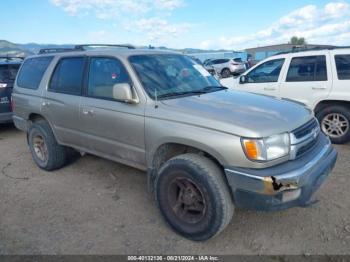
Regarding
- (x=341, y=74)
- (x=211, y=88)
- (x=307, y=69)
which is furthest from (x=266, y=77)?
(x=211, y=88)

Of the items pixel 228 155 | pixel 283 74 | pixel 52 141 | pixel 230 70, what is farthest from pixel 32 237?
pixel 230 70

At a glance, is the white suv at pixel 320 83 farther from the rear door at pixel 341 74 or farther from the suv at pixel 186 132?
the suv at pixel 186 132

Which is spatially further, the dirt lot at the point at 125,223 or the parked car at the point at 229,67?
the parked car at the point at 229,67

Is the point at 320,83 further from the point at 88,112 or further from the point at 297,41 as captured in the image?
the point at 297,41

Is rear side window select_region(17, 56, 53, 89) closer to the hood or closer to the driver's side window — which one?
the hood

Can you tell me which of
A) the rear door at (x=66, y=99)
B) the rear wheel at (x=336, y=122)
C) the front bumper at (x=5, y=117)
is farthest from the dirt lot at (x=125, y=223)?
the front bumper at (x=5, y=117)

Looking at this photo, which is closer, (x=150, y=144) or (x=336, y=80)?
(x=150, y=144)

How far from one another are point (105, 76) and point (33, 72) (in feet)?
6.09

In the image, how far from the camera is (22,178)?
193 inches

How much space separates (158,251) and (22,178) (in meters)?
2.90

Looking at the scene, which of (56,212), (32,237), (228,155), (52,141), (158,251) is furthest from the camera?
(52,141)

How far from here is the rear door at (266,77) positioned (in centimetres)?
668

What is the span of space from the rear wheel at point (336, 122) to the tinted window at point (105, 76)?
414 centimetres

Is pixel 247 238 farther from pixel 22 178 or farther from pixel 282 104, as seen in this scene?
pixel 22 178
